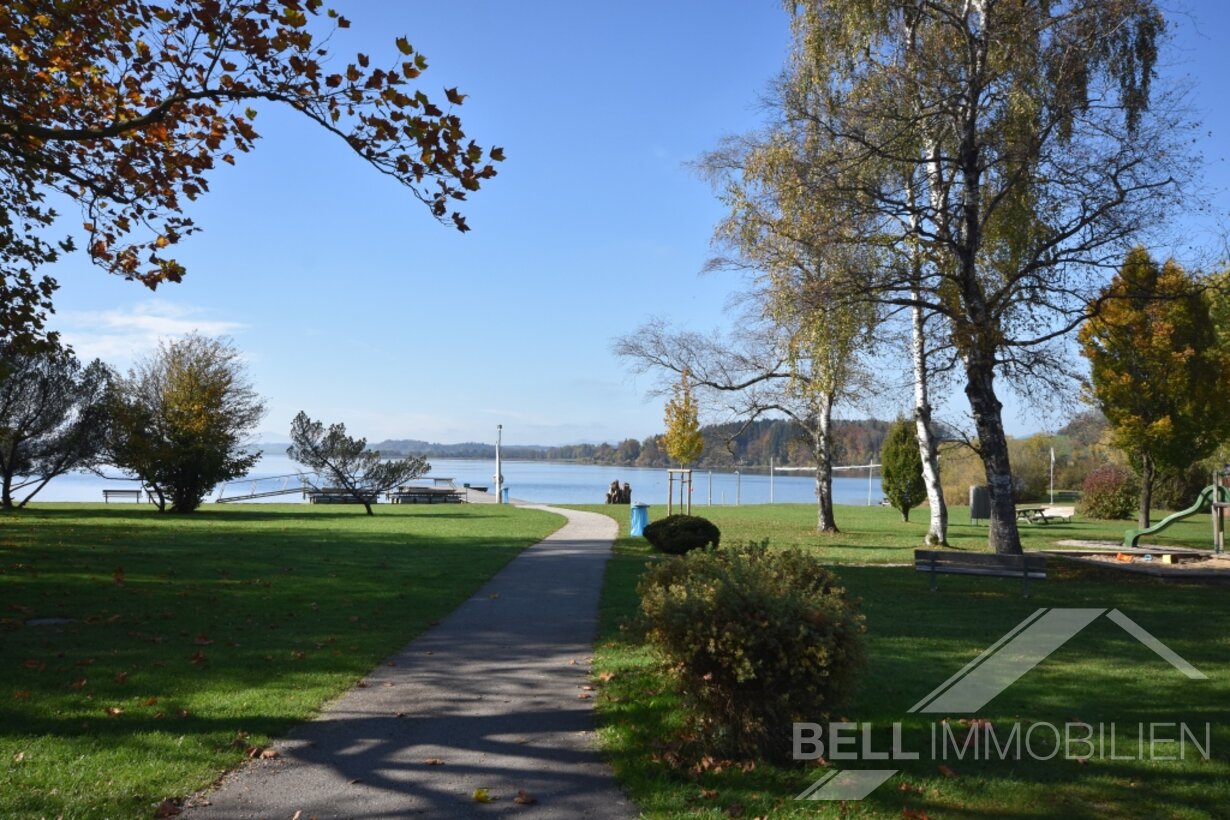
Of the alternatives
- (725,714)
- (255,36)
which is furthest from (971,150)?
(725,714)

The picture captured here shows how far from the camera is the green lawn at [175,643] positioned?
513 cm

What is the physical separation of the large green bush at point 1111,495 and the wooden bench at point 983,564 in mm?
Answer: 25468

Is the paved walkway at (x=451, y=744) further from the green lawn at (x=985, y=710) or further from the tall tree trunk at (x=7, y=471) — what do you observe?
the tall tree trunk at (x=7, y=471)

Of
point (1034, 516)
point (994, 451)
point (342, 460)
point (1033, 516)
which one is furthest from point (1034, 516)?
point (342, 460)

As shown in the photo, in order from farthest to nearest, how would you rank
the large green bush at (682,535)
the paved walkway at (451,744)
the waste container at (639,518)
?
1. the waste container at (639,518)
2. the large green bush at (682,535)
3. the paved walkway at (451,744)

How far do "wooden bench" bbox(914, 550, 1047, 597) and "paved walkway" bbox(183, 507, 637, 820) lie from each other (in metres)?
5.91

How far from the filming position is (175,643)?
847 centimetres

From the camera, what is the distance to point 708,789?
16.4ft

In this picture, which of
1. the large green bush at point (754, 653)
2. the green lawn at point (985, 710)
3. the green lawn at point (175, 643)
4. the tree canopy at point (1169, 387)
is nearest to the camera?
the green lawn at point (985, 710)

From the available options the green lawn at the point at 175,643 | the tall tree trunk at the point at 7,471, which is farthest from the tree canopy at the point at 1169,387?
the tall tree trunk at the point at 7,471

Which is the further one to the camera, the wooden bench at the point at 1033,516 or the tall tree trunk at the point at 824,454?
the wooden bench at the point at 1033,516

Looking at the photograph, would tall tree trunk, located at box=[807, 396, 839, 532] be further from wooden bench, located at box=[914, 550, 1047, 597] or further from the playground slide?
wooden bench, located at box=[914, 550, 1047, 597]

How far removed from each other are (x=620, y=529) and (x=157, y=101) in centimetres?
1814

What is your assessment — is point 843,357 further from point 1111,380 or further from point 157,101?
point 157,101
